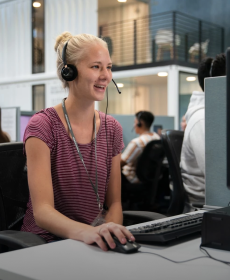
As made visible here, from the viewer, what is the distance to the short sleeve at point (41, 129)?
4.25 feet

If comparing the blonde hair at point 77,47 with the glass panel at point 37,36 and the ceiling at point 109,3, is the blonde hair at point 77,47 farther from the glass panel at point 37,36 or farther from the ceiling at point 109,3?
the ceiling at point 109,3

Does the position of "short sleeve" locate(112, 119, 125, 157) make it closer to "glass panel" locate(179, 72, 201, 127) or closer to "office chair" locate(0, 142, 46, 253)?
"office chair" locate(0, 142, 46, 253)

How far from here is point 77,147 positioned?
1394 mm

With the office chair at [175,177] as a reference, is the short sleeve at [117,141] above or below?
above

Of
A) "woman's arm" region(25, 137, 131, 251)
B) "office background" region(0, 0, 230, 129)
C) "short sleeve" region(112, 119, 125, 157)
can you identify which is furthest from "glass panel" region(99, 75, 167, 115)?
"woman's arm" region(25, 137, 131, 251)

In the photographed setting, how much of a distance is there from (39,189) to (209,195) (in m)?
0.53

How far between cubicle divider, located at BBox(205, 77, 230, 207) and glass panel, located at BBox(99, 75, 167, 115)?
301 inches

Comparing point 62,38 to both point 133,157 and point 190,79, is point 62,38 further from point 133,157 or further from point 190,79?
point 190,79

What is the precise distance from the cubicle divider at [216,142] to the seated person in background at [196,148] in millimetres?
509

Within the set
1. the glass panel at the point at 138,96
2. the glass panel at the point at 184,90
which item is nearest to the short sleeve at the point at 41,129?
the glass panel at the point at 184,90

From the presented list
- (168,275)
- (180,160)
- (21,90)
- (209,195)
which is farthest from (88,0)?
(168,275)

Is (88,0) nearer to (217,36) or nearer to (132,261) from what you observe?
(217,36)

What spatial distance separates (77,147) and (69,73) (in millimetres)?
243

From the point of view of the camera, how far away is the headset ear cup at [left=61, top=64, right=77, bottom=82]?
1.37m
